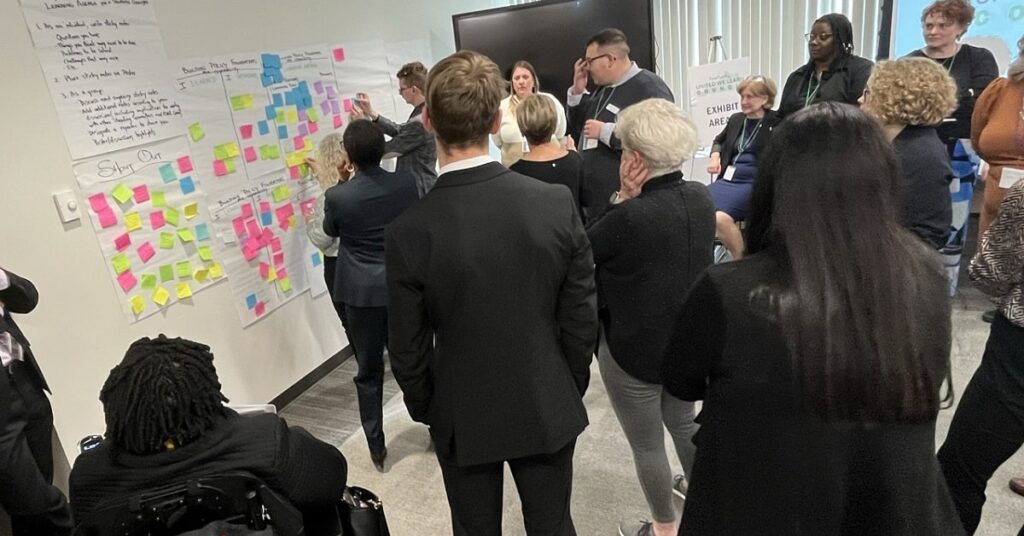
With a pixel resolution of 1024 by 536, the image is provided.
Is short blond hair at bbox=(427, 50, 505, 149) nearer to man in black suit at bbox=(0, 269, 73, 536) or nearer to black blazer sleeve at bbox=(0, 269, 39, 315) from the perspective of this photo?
man in black suit at bbox=(0, 269, 73, 536)

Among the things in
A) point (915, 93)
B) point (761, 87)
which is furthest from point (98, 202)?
point (761, 87)

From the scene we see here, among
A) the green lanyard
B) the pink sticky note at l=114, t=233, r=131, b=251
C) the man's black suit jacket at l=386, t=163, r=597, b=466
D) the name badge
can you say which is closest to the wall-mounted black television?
the green lanyard

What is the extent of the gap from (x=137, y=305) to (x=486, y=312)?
6.10 feet

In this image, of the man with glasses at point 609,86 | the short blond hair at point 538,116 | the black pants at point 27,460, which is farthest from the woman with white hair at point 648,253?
the black pants at point 27,460

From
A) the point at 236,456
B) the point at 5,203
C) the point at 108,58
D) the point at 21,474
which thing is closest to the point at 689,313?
the point at 236,456

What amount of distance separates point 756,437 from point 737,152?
2.89 metres

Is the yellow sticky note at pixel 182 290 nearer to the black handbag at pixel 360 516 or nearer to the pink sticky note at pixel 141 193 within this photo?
the pink sticky note at pixel 141 193

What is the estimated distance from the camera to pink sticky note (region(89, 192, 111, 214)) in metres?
2.28

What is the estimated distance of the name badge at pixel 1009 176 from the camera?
93.4 inches

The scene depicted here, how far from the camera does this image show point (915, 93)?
6.32ft

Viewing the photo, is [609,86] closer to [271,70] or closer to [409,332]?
[271,70]

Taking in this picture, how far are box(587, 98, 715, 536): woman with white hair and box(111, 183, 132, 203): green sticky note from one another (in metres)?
1.90

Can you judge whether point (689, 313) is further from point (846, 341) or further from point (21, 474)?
point (21, 474)

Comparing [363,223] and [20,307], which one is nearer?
[20,307]
